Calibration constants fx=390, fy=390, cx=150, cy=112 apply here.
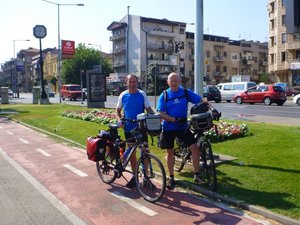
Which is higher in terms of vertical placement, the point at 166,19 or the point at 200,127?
the point at 166,19

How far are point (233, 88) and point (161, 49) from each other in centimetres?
4205

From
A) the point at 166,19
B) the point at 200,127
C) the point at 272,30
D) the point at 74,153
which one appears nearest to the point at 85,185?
the point at 200,127

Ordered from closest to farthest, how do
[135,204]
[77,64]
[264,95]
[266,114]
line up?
[135,204]
[266,114]
[264,95]
[77,64]

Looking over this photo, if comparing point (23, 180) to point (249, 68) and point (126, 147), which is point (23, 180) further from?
point (249, 68)

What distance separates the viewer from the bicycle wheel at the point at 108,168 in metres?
6.81

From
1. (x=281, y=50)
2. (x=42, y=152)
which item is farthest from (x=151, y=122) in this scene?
(x=281, y=50)

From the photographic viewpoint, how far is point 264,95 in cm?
3091

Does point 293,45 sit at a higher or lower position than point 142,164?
higher

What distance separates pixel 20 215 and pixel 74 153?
4755mm

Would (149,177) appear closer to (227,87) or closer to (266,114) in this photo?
(266,114)

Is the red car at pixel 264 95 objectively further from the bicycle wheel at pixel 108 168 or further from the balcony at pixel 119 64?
the balcony at pixel 119 64

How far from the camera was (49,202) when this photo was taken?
590 cm

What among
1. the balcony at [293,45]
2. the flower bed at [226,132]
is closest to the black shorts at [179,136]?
the flower bed at [226,132]

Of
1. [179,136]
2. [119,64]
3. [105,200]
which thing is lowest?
[105,200]
